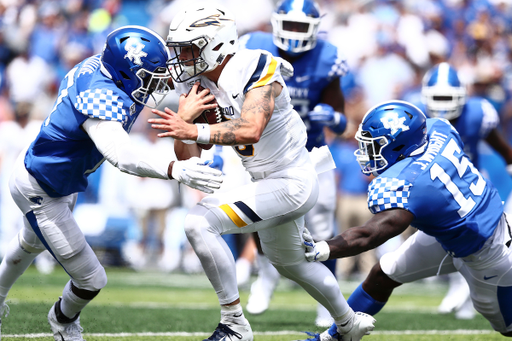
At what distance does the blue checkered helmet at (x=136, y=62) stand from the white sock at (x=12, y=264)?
4.29 feet

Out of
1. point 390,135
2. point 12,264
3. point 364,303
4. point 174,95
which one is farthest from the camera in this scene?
point 174,95

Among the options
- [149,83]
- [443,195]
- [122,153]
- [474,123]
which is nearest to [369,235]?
[443,195]

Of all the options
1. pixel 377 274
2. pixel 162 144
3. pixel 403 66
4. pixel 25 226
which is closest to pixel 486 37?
pixel 403 66

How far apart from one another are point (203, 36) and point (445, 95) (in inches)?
128

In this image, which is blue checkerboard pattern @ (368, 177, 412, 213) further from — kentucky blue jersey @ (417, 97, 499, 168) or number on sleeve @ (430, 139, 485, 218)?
kentucky blue jersey @ (417, 97, 499, 168)

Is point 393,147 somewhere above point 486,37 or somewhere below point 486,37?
above

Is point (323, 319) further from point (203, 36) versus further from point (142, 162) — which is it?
point (203, 36)

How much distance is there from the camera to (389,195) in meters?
3.42

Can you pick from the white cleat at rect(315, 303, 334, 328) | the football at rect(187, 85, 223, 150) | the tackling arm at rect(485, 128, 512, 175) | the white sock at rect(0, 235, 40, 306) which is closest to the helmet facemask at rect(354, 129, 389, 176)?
the football at rect(187, 85, 223, 150)

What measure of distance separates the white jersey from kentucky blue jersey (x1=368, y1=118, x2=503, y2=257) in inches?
20.7

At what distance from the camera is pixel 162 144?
31.8ft

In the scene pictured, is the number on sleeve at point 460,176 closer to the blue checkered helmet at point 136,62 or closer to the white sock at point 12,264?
the blue checkered helmet at point 136,62

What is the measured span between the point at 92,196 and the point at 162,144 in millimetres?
1284

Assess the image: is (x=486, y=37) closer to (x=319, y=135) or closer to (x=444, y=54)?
(x=444, y=54)
